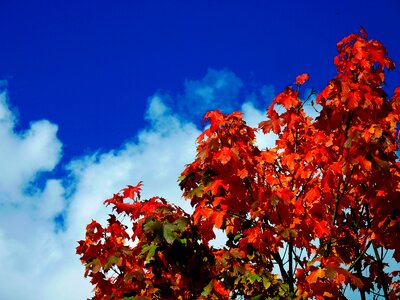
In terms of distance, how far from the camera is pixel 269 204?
625 centimetres

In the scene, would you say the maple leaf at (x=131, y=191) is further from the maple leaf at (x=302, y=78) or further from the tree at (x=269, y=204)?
the maple leaf at (x=302, y=78)

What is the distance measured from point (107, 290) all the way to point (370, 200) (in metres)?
5.20

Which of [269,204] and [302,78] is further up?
[302,78]

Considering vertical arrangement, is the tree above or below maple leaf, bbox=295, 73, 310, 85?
below

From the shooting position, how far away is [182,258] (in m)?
7.00

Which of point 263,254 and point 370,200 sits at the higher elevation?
point 370,200

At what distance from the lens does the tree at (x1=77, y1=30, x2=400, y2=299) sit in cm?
616

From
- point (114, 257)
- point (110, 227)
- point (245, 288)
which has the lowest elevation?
point (245, 288)

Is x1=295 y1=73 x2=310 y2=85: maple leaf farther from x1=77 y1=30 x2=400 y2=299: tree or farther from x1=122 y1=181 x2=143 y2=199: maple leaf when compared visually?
x1=122 y1=181 x2=143 y2=199: maple leaf

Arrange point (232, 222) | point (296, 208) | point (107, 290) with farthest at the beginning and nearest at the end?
point (107, 290) < point (232, 222) < point (296, 208)

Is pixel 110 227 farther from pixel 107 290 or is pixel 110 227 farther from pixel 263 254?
pixel 263 254

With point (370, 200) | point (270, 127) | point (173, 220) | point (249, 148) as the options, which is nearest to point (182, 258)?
point (173, 220)

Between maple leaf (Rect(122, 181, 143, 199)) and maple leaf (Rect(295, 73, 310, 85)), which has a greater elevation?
Result: maple leaf (Rect(295, 73, 310, 85))

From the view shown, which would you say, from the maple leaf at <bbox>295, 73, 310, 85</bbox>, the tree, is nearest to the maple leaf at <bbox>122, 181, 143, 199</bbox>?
the tree
